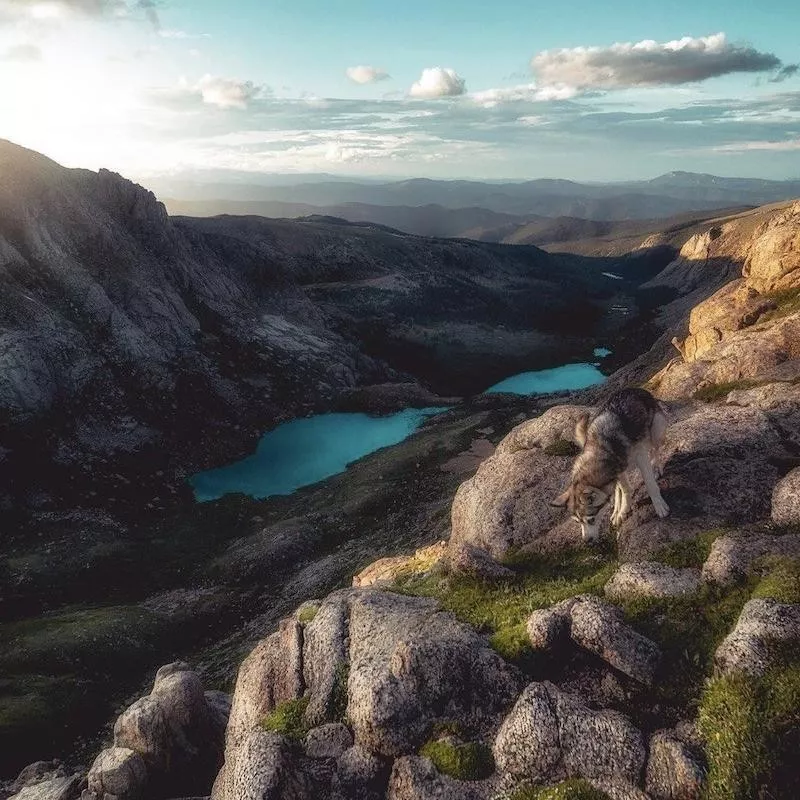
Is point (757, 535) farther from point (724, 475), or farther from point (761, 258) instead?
point (761, 258)

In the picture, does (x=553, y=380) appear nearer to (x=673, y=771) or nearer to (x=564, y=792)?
(x=673, y=771)

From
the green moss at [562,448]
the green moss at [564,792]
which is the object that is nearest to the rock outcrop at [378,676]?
the green moss at [564,792]

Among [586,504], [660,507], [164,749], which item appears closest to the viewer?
[660,507]

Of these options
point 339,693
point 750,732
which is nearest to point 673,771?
point 750,732

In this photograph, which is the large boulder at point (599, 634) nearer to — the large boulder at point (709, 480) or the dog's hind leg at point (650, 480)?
the large boulder at point (709, 480)

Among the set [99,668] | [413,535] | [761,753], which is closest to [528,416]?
[413,535]

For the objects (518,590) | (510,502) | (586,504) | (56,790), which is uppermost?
(586,504)
